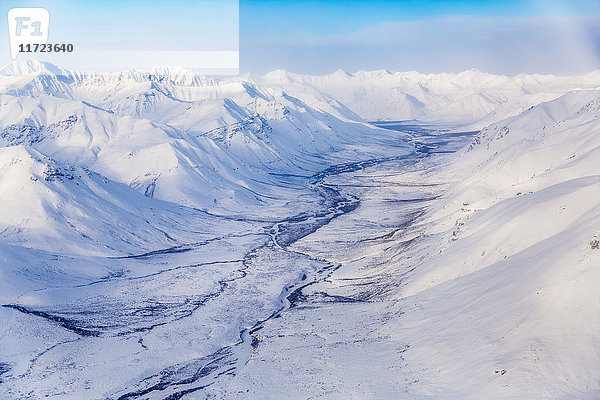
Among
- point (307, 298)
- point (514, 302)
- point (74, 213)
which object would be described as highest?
point (514, 302)

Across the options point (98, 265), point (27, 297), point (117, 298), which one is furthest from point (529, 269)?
point (98, 265)

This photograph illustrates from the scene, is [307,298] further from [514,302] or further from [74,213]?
[74,213]

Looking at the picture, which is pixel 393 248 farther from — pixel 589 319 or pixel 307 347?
pixel 589 319

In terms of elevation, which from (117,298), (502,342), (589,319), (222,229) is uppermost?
(589,319)

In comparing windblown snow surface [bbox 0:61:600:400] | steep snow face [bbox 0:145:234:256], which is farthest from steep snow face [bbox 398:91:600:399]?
steep snow face [bbox 0:145:234:256]

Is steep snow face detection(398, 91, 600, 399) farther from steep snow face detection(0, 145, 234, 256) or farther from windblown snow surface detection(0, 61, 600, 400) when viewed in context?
steep snow face detection(0, 145, 234, 256)

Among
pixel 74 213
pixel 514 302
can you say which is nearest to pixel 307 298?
pixel 514 302

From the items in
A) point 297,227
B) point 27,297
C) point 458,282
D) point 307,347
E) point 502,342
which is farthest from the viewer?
point 297,227

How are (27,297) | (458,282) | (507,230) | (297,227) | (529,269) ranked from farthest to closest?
(297,227), (27,297), (507,230), (458,282), (529,269)

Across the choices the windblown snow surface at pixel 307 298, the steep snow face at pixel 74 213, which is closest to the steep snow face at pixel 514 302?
the windblown snow surface at pixel 307 298

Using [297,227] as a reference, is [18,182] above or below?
above
